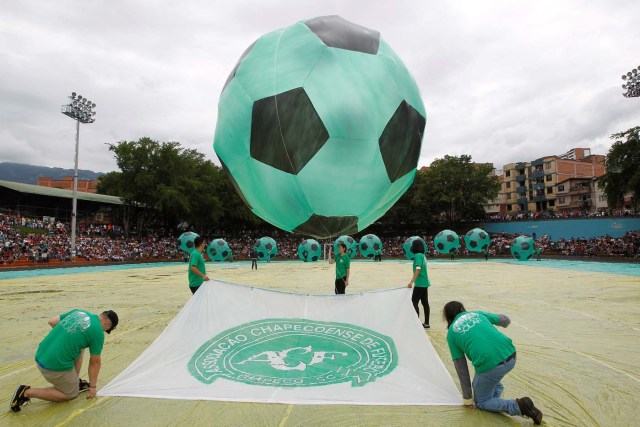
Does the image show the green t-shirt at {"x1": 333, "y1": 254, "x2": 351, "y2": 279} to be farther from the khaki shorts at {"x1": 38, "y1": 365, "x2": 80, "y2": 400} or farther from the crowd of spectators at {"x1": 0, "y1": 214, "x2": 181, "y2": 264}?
the crowd of spectators at {"x1": 0, "y1": 214, "x2": 181, "y2": 264}

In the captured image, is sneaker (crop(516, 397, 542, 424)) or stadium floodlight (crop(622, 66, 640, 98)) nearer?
sneaker (crop(516, 397, 542, 424))

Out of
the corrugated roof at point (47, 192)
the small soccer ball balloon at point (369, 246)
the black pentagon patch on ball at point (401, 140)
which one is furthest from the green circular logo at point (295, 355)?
the corrugated roof at point (47, 192)

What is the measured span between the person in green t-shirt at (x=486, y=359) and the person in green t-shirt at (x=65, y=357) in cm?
332

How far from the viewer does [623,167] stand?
30188mm

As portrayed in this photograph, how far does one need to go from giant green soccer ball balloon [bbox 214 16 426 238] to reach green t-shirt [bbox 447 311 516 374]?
4.29 feet

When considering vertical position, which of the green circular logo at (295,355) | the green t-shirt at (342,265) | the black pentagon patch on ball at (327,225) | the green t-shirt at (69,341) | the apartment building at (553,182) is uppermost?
the apartment building at (553,182)

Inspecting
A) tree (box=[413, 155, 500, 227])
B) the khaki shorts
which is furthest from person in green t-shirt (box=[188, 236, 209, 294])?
tree (box=[413, 155, 500, 227])

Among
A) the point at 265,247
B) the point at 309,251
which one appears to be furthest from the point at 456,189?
the point at 265,247

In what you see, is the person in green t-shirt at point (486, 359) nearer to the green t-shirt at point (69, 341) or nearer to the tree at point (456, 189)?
the green t-shirt at point (69, 341)

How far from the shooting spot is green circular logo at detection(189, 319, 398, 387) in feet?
12.9

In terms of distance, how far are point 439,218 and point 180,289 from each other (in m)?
48.1

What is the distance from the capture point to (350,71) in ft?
10.3

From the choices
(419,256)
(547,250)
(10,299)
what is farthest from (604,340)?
(547,250)

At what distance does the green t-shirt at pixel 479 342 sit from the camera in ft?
10.9
